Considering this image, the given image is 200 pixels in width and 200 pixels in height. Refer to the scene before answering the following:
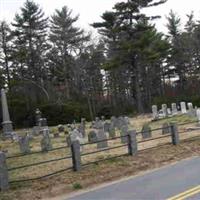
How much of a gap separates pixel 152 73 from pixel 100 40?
10.6 m

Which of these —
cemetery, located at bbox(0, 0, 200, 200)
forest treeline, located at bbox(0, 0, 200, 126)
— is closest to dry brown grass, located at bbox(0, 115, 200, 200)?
cemetery, located at bbox(0, 0, 200, 200)

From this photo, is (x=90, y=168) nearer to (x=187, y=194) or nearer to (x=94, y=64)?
(x=187, y=194)

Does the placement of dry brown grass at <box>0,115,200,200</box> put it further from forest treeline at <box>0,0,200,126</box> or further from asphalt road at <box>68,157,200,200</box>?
forest treeline at <box>0,0,200,126</box>

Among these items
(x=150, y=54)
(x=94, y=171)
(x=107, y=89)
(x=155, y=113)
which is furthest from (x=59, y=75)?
(x=94, y=171)

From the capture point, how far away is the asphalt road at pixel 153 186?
12227mm

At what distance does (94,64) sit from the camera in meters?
80.5

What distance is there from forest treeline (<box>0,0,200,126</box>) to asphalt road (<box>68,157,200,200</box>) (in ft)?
136

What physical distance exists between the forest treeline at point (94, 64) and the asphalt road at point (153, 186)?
41.5 metres

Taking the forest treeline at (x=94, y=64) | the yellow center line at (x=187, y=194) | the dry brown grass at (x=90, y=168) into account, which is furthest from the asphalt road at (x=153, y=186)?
the forest treeline at (x=94, y=64)

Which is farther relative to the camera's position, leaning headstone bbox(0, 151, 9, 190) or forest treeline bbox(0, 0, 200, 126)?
forest treeline bbox(0, 0, 200, 126)

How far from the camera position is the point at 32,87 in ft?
244

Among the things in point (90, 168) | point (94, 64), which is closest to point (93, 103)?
point (94, 64)

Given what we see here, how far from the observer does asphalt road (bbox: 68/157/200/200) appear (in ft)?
40.1

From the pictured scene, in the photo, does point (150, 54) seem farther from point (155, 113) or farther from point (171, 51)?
point (171, 51)
